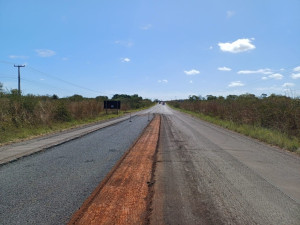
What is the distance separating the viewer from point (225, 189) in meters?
5.08

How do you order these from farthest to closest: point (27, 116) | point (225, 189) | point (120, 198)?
point (27, 116), point (225, 189), point (120, 198)

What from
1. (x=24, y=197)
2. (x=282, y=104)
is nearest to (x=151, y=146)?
(x=24, y=197)

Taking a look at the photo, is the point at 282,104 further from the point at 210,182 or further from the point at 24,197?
the point at 24,197

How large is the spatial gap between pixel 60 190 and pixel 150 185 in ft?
5.95

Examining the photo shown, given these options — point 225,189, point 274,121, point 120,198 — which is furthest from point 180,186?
point 274,121

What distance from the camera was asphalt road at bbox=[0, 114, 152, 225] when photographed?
3.83 m

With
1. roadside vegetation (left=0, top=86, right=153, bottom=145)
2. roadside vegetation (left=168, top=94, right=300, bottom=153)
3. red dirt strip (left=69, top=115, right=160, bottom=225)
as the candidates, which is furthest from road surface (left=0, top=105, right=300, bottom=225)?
roadside vegetation (left=0, top=86, right=153, bottom=145)

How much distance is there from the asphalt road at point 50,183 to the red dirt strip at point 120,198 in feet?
0.68

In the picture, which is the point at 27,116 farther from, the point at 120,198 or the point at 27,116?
the point at 120,198

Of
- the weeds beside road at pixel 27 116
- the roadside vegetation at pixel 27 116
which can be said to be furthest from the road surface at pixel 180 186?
the roadside vegetation at pixel 27 116

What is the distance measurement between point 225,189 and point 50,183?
3.70 m

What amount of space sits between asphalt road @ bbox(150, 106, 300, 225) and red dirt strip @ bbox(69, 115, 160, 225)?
27 centimetres

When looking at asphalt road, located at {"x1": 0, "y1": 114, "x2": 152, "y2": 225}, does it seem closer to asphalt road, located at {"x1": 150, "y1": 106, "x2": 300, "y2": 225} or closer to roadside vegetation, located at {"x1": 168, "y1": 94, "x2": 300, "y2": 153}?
asphalt road, located at {"x1": 150, "y1": 106, "x2": 300, "y2": 225}

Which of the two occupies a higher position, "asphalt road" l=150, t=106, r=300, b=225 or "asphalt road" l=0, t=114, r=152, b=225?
"asphalt road" l=0, t=114, r=152, b=225
